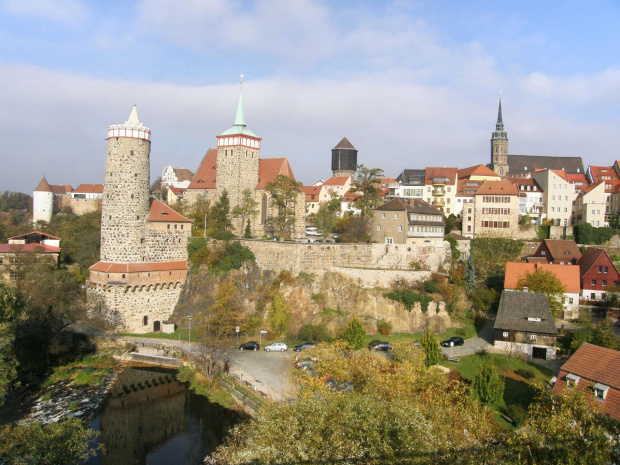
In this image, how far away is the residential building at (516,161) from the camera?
76744 millimetres

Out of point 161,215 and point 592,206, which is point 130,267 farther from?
point 592,206

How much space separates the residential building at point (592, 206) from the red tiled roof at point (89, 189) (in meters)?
74.5

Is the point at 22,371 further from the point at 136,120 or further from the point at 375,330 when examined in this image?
the point at 375,330

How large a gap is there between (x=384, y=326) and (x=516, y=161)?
59.6 m

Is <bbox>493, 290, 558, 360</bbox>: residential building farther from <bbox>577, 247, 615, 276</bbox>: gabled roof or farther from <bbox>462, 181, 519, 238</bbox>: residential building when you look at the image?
<bbox>462, 181, 519, 238</bbox>: residential building

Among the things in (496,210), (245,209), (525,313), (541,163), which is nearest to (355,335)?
(525,313)

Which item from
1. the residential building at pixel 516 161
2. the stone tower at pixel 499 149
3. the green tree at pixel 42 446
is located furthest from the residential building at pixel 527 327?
the stone tower at pixel 499 149

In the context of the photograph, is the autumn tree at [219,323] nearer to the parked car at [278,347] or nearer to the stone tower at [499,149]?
the parked car at [278,347]

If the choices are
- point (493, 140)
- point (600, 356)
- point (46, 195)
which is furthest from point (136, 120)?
point (493, 140)

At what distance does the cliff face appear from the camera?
37.0 meters

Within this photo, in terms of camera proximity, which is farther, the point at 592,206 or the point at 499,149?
the point at 499,149

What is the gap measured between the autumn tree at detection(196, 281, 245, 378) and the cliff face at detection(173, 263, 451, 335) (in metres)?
1.13

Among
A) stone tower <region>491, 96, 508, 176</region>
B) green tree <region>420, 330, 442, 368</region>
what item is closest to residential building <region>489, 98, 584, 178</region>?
stone tower <region>491, 96, 508, 176</region>

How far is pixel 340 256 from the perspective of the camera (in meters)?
40.7
